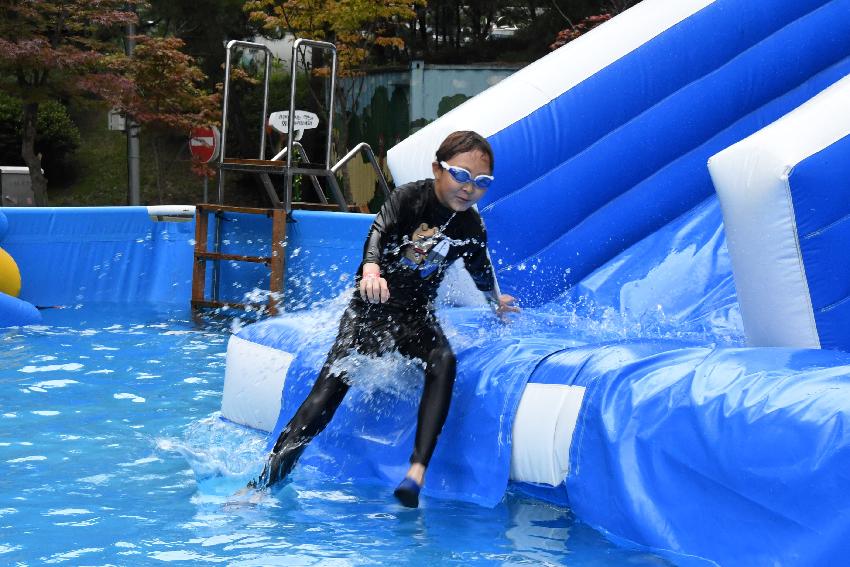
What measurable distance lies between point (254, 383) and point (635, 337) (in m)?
1.20

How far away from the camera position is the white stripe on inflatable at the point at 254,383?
3.56m

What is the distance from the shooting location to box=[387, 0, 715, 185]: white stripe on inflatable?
13.1ft

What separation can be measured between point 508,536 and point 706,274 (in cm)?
163

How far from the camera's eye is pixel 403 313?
3.01 m

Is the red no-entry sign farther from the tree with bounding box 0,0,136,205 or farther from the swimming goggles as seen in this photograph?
the swimming goggles

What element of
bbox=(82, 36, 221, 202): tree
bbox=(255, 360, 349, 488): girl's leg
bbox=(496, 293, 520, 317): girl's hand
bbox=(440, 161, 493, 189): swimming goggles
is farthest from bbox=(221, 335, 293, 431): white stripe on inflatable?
bbox=(82, 36, 221, 202): tree

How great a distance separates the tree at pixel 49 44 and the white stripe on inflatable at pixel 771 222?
27.2 ft

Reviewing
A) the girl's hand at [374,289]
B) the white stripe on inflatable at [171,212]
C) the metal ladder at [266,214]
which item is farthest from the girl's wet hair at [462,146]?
the white stripe on inflatable at [171,212]

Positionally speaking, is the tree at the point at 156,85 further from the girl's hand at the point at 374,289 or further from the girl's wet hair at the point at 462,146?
the girl's hand at the point at 374,289

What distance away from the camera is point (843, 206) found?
2678 mm

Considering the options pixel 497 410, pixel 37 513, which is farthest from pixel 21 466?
pixel 497 410

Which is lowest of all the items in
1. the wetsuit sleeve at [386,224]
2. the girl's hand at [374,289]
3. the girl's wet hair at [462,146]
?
the girl's hand at [374,289]

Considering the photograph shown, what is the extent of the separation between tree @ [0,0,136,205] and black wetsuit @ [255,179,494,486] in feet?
25.3

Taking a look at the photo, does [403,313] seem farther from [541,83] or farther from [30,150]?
[30,150]
